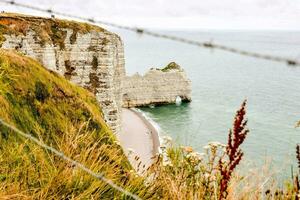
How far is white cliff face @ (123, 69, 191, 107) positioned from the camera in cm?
6000

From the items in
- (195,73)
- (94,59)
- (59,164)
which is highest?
(59,164)

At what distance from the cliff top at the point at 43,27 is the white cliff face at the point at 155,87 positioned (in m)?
32.4

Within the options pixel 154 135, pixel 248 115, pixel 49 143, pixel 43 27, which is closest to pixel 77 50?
pixel 43 27

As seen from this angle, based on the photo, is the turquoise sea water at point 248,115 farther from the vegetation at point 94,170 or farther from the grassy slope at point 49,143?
the vegetation at point 94,170

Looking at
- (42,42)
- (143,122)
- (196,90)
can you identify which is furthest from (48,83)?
(196,90)

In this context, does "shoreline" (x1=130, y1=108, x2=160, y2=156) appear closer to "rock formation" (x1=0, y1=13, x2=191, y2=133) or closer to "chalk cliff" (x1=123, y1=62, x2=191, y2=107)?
"chalk cliff" (x1=123, y1=62, x2=191, y2=107)

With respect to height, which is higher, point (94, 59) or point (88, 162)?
point (88, 162)

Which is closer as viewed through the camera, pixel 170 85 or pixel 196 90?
pixel 170 85

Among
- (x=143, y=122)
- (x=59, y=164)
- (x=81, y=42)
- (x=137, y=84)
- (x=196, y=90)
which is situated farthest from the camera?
(x=196, y=90)

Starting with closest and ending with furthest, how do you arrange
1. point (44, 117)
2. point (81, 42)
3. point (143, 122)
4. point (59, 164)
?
point (59, 164) < point (44, 117) < point (81, 42) < point (143, 122)

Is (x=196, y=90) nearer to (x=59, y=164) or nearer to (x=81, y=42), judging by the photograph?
(x=81, y=42)

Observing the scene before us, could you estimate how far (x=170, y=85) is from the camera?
6334cm

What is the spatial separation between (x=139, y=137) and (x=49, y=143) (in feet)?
111

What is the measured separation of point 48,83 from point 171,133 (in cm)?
4214
